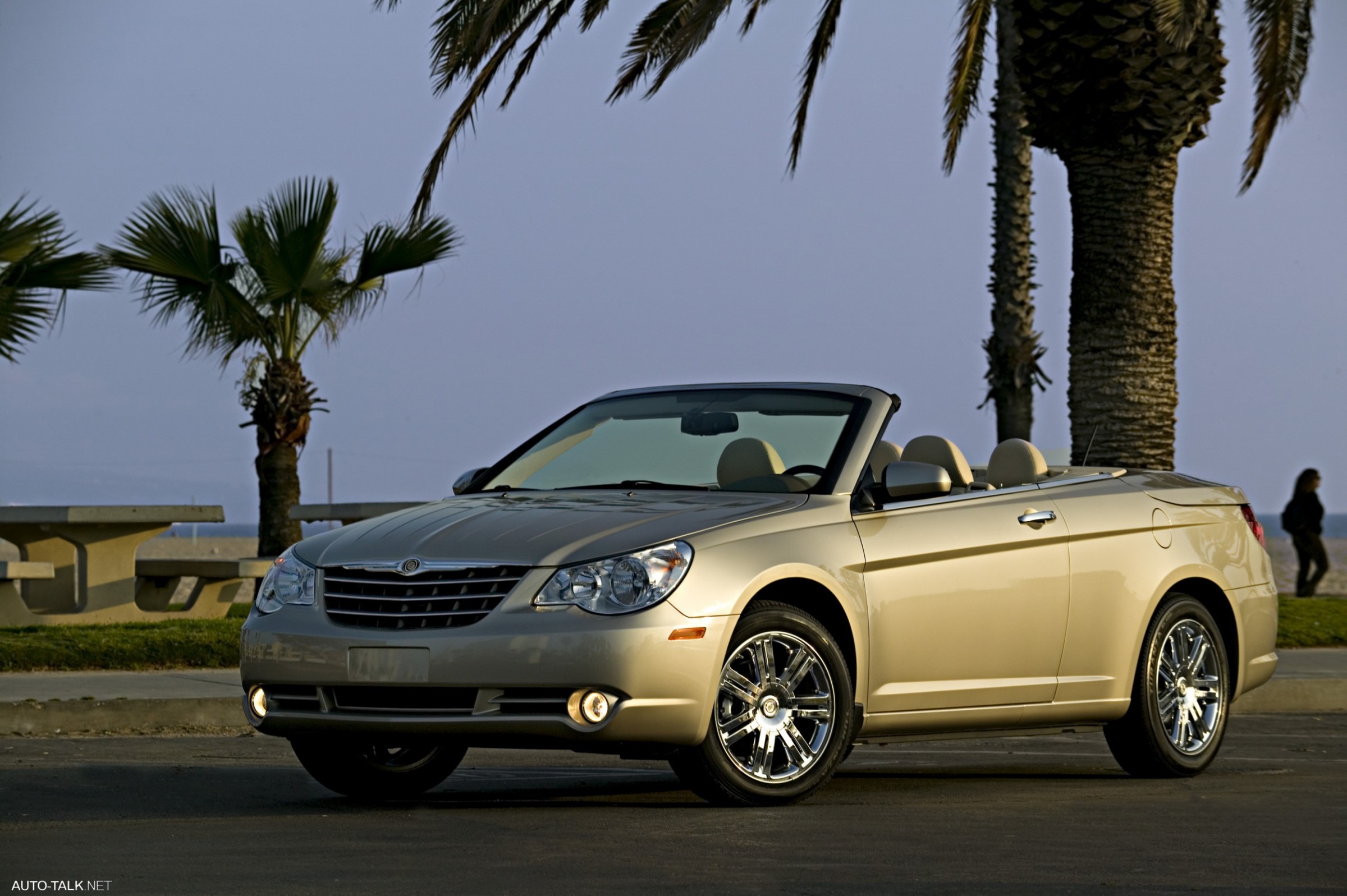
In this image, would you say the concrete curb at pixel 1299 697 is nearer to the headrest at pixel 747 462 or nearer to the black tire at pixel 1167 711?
the black tire at pixel 1167 711

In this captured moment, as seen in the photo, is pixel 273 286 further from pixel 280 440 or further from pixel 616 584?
pixel 616 584

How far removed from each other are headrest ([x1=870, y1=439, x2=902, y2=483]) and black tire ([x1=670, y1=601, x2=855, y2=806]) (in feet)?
5.06

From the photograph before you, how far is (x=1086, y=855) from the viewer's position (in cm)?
602

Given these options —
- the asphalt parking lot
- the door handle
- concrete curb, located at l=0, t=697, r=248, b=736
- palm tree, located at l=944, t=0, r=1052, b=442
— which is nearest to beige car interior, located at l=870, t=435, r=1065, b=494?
the door handle

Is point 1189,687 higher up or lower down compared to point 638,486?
lower down

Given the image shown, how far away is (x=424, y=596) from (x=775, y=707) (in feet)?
4.41

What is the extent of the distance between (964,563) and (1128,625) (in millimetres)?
1112

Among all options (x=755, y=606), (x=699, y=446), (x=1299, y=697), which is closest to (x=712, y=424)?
(x=699, y=446)

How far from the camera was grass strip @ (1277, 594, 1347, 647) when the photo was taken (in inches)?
641

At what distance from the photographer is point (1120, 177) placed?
15336 mm

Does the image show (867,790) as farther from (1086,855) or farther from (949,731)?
(1086,855)

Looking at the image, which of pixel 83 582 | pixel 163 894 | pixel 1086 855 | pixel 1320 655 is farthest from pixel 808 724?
pixel 83 582

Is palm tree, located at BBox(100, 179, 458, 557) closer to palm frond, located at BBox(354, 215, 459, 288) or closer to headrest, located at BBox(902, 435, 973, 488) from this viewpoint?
palm frond, located at BBox(354, 215, 459, 288)

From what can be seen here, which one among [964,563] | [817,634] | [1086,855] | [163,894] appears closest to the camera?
[163,894]
